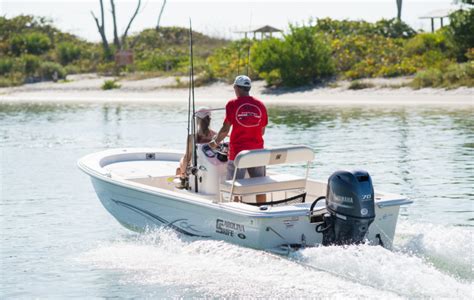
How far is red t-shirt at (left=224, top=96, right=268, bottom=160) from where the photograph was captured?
8.94 metres

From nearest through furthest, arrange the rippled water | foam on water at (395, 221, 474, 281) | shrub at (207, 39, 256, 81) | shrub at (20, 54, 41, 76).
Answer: the rippled water → foam on water at (395, 221, 474, 281) → shrub at (207, 39, 256, 81) → shrub at (20, 54, 41, 76)

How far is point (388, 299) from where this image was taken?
7.07m

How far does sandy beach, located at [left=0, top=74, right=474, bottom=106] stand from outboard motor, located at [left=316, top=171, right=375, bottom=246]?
1929 cm

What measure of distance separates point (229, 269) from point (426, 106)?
64.5ft

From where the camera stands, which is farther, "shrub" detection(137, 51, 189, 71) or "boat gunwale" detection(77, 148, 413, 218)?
"shrub" detection(137, 51, 189, 71)

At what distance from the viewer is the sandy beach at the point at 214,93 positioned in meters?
28.3

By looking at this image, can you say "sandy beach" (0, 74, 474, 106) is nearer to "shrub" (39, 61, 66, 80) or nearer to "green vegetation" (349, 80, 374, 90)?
"green vegetation" (349, 80, 374, 90)

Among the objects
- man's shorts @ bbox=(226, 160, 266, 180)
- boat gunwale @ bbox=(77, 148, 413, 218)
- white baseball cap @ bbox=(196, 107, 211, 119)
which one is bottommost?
boat gunwale @ bbox=(77, 148, 413, 218)

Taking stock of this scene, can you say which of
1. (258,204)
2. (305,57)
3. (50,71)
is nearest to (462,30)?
(305,57)

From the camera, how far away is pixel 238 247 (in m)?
8.49

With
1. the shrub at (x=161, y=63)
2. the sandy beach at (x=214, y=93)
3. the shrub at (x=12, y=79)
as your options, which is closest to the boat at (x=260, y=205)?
the sandy beach at (x=214, y=93)

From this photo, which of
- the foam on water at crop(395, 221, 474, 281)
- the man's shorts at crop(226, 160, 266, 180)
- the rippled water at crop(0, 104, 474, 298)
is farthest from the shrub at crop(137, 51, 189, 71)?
the foam on water at crop(395, 221, 474, 281)

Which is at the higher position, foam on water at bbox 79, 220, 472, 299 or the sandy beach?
the sandy beach

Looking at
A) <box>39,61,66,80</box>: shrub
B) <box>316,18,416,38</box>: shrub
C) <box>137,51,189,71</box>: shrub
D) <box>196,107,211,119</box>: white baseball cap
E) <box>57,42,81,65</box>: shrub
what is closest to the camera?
<box>196,107,211,119</box>: white baseball cap
